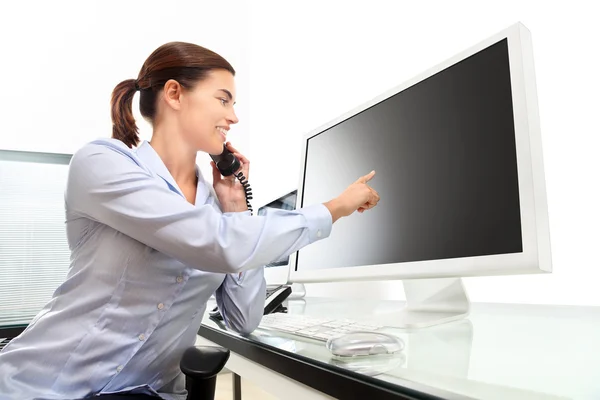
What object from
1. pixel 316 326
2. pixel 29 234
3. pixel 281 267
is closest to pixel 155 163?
pixel 316 326

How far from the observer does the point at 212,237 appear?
80 cm

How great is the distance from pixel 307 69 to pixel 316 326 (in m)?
1.96

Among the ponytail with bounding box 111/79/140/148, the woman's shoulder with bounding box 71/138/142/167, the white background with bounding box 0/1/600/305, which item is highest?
the white background with bounding box 0/1/600/305

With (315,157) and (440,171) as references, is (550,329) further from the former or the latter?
(315,157)

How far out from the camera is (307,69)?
2682mm

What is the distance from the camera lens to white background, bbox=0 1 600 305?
49.0 inches

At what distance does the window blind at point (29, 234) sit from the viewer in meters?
2.71

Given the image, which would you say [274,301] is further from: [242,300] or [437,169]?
[437,169]

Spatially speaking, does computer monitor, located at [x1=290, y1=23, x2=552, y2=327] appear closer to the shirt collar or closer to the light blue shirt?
the light blue shirt

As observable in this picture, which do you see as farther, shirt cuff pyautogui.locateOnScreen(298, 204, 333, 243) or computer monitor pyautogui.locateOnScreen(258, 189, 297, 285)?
computer monitor pyautogui.locateOnScreen(258, 189, 297, 285)

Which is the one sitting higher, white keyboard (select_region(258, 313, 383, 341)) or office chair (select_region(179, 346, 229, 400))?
white keyboard (select_region(258, 313, 383, 341))

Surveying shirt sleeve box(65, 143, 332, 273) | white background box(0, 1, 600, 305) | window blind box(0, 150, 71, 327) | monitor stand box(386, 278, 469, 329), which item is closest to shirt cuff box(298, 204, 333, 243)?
shirt sleeve box(65, 143, 332, 273)

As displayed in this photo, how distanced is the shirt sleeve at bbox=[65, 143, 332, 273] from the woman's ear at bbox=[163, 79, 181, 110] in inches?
9.2

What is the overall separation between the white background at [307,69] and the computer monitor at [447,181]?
0.41 metres
